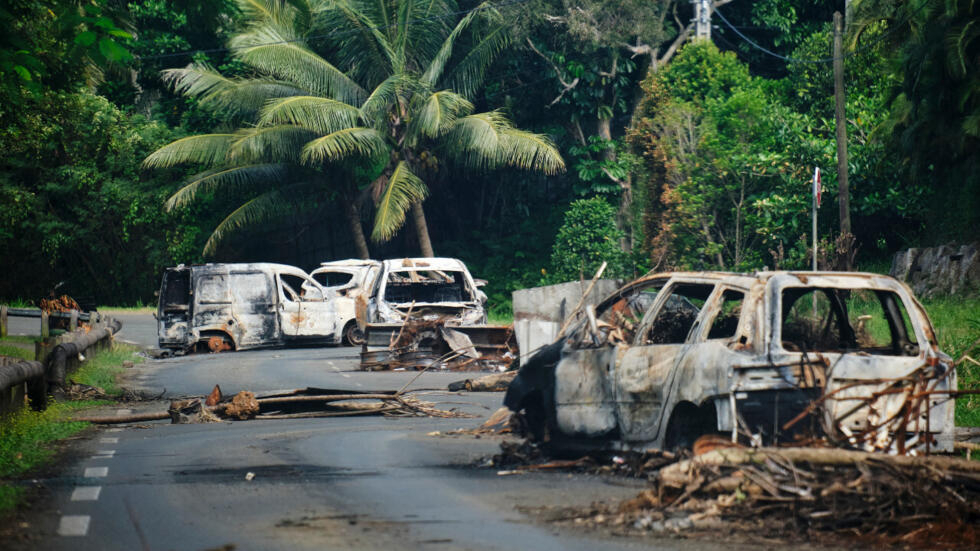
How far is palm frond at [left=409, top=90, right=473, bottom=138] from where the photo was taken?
3094 cm

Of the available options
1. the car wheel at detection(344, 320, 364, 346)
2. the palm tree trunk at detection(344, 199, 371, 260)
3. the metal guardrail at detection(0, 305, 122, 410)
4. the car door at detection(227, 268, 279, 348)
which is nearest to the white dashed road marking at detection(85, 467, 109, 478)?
the metal guardrail at detection(0, 305, 122, 410)

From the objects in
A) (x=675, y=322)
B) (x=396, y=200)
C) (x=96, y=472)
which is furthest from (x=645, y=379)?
(x=396, y=200)

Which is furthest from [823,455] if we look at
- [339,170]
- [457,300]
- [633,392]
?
[339,170]

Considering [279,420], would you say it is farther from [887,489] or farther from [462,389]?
[887,489]

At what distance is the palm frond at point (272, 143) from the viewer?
107 ft

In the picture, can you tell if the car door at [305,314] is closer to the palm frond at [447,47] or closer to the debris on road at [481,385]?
the debris on road at [481,385]

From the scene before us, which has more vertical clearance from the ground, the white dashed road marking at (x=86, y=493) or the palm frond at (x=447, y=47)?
the palm frond at (x=447, y=47)

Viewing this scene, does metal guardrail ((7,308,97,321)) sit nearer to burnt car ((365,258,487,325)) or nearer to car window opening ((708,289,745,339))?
burnt car ((365,258,487,325))

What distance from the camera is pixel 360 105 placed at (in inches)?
1330

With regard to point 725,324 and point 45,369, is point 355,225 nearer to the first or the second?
point 45,369

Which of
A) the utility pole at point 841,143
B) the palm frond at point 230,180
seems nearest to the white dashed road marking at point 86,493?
the utility pole at point 841,143

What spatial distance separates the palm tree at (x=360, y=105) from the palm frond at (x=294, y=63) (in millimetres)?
28

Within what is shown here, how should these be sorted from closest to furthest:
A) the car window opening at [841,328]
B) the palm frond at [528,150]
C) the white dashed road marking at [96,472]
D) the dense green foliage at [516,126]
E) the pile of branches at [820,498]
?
the pile of branches at [820,498] → the car window opening at [841,328] → the white dashed road marking at [96,472] → the dense green foliage at [516,126] → the palm frond at [528,150]

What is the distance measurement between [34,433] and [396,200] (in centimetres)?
1981
